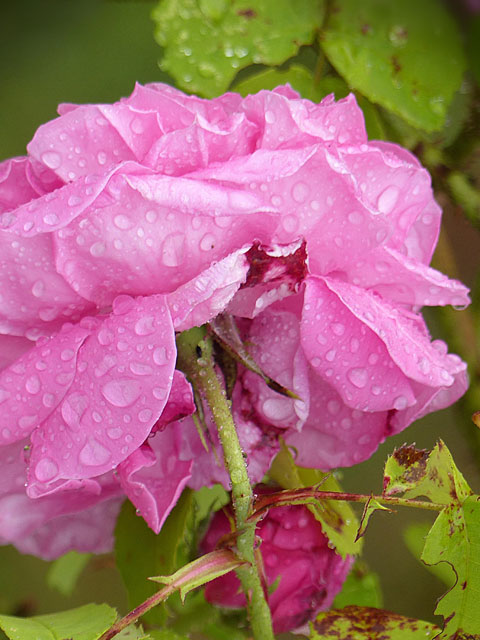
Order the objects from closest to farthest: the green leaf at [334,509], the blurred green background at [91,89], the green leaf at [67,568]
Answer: the green leaf at [334,509], the green leaf at [67,568], the blurred green background at [91,89]

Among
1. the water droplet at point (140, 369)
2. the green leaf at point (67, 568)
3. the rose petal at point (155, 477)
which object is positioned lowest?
the green leaf at point (67, 568)

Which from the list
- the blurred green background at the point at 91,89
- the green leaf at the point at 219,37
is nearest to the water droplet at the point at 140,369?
the green leaf at the point at 219,37

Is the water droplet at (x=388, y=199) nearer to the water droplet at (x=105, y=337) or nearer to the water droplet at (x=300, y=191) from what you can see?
the water droplet at (x=300, y=191)

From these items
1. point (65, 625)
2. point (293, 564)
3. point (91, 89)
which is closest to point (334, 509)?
point (293, 564)

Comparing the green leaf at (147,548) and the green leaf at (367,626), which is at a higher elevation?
the green leaf at (367,626)

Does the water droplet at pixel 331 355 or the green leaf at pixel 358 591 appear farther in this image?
the green leaf at pixel 358 591

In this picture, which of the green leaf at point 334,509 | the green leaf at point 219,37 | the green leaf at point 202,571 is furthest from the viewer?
the green leaf at point 219,37

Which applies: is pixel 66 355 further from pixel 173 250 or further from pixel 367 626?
pixel 367 626

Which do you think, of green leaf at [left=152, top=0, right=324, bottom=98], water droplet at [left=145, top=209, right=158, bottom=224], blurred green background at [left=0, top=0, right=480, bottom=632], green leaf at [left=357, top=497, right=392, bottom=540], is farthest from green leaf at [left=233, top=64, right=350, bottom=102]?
blurred green background at [left=0, top=0, right=480, bottom=632]

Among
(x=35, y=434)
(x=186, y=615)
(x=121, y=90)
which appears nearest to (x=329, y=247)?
(x=35, y=434)
